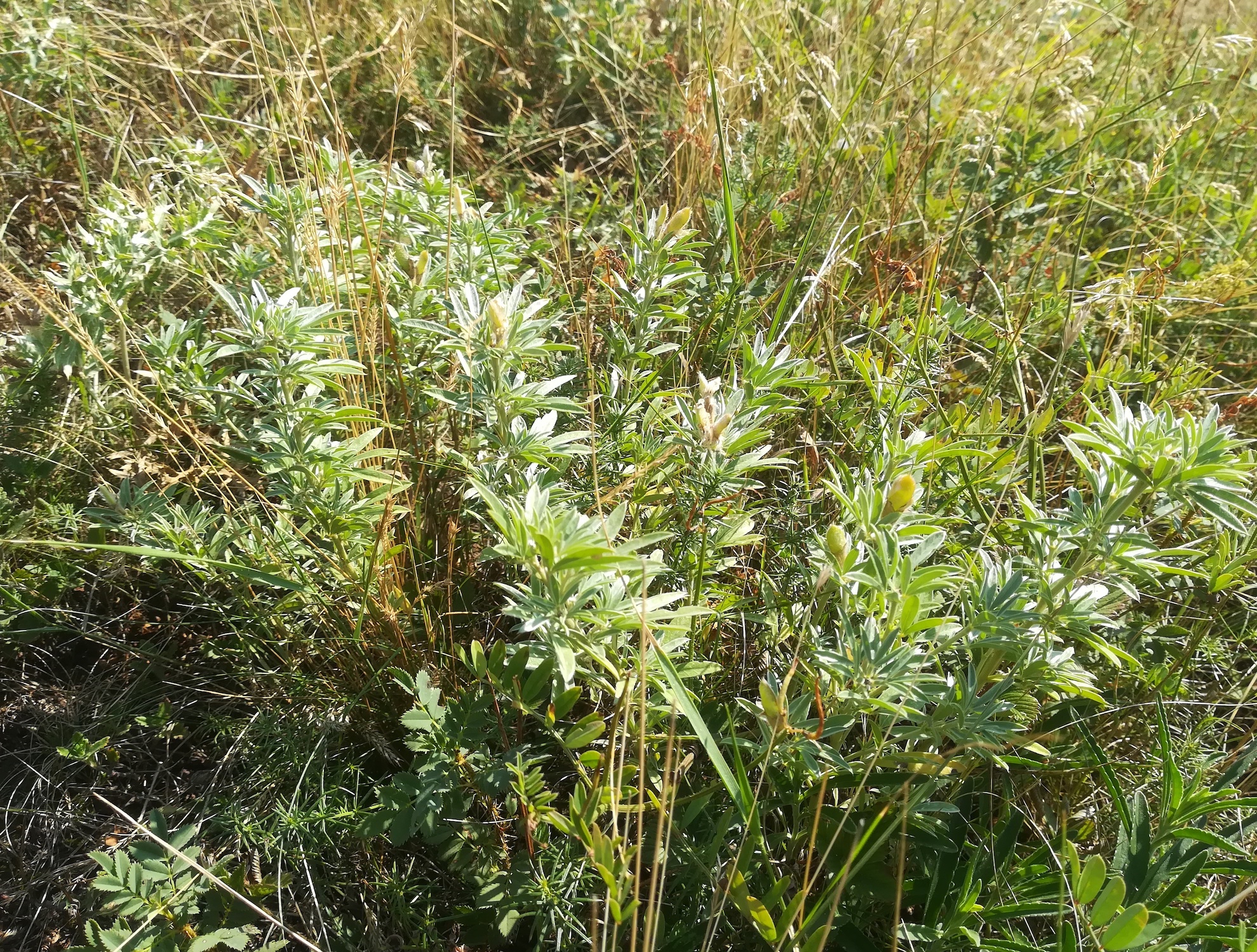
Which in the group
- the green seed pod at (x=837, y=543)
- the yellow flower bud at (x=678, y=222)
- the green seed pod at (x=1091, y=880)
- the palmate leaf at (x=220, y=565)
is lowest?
the green seed pod at (x=1091, y=880)

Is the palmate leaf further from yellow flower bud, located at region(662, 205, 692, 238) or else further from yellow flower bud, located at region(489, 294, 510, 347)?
yellow flower bud, located at region(662, 205, 692, 238)

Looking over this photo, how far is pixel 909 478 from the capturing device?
1.29 m

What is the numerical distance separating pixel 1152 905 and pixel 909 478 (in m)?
0.75

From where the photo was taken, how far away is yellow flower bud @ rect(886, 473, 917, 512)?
4.24 feet

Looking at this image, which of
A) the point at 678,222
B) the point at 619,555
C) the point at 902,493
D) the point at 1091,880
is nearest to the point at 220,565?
the point at 619,555

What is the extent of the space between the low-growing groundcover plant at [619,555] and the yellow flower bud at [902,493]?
6cm

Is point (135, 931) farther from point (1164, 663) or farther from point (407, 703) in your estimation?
point (1164, 663)

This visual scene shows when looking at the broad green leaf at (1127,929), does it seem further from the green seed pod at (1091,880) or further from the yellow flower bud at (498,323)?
the yellow flower bud at (498,323)

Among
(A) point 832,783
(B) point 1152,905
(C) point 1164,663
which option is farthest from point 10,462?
(C) point 1164,663

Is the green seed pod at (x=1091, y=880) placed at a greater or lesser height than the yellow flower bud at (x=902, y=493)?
lesser

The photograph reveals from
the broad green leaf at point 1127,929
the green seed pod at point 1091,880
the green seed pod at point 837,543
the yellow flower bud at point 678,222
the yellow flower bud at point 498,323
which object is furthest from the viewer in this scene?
the yellow flower bud at point 678,222

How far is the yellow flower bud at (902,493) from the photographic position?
4.24ft

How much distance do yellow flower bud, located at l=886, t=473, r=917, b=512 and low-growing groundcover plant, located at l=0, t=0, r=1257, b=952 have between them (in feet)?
0.18

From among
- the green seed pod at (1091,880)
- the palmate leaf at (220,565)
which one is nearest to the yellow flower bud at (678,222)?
the palmate leaf at (220,565)
